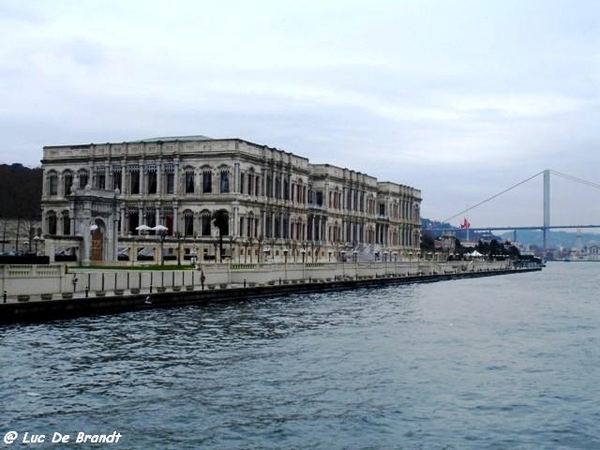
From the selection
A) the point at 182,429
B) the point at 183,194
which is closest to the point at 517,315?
the point at 182,429

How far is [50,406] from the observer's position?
22.3m

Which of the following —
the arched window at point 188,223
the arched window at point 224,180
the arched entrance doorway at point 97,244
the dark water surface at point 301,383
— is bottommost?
the dark water surface at point 301,383

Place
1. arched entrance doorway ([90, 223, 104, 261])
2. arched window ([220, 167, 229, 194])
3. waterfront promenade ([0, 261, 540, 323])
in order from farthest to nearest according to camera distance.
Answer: arched window ([220, 167, 229, 194]) < arched entrance doorway ([90, 223, 104, 261]) < waterfront promenade ([0, 261, 540, 323])

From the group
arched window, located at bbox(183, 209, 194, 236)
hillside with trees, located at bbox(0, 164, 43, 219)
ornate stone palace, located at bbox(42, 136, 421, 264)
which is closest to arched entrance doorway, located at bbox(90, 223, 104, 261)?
ornate stone palace, located at bbox(42, 136, 421, 264)

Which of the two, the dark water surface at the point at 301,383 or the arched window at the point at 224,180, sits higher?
the arched window at the point at 224,180

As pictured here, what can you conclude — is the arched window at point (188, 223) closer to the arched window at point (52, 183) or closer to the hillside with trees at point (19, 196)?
the arched window at point (52, 183)

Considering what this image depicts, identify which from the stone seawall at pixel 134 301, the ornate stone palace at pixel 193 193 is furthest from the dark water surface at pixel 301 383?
the ornate stone palace at pixel 193 193

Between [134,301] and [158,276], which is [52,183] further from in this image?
[134,301]

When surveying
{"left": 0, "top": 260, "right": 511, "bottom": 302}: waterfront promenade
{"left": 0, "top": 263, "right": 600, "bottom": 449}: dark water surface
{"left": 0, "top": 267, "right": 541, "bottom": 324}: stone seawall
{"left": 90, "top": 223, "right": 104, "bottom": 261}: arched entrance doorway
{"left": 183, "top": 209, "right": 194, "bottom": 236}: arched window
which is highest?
{"left": 183, "top": 209, "right": 194, "bottom": 236}: arched window

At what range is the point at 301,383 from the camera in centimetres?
2620

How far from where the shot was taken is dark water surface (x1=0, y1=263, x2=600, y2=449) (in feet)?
67.3

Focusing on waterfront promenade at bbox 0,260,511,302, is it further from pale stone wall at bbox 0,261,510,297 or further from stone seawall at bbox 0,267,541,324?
stone seawall at bbox 0,267,541,324

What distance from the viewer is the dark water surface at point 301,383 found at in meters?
20.5

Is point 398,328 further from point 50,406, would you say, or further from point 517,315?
point 50,406
